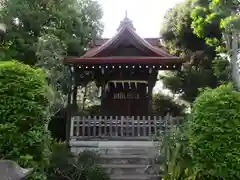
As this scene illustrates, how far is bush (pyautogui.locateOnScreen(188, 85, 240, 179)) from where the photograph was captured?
677 centimetres

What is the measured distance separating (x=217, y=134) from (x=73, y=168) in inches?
175

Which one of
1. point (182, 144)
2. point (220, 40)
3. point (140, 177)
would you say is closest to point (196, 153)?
point (182, 144)

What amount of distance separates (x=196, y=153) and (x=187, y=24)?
12.1 m

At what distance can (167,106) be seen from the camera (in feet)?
57.5

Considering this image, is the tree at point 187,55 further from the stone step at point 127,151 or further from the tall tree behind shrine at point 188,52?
the stone step at point 127,151

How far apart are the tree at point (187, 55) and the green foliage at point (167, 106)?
53cm

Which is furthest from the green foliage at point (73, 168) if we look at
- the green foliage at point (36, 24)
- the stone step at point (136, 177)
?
the green foliage at point (36, 24)

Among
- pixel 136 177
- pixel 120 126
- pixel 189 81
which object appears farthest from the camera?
pixel 189 81

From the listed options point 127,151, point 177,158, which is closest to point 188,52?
point 127,151

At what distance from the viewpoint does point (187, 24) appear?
59.5 ft

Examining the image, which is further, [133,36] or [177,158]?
[133,36]

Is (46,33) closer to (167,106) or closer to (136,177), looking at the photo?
(167,106)

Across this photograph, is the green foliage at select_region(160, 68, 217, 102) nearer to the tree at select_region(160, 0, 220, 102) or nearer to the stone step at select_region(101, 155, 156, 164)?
the tree at select_region(160, 0, 220, 102)

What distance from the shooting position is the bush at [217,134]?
6770mm
